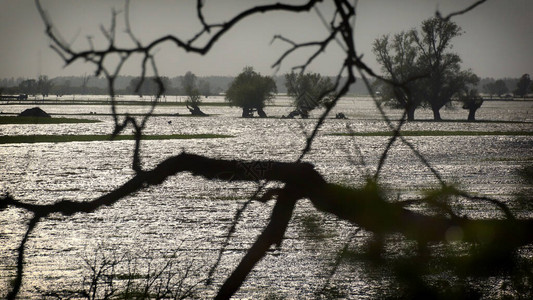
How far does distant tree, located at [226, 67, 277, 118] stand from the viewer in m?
108

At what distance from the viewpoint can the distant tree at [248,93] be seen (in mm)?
107750

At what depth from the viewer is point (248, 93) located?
110m

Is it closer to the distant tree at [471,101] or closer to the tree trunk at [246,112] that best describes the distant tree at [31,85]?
the tree trunk at [246,112]

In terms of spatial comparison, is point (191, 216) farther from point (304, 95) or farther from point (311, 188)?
point (311, 188)

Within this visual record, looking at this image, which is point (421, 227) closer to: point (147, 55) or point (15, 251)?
point (147, 55)

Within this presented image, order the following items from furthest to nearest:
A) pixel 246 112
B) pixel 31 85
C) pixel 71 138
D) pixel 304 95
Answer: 1. pixel 246 112
2. pixel 71 138
3. pixel 31 85
4. pixel 304 95

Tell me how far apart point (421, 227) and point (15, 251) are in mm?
11578

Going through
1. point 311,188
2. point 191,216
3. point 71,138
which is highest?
point 311,188

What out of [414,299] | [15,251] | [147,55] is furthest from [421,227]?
[15,251]

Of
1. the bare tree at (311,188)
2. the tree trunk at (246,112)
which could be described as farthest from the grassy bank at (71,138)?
the tree trunk at (246,112)

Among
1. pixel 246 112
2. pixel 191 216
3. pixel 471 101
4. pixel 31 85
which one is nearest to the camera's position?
pixel 31 85

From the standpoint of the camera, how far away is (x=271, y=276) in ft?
36.7

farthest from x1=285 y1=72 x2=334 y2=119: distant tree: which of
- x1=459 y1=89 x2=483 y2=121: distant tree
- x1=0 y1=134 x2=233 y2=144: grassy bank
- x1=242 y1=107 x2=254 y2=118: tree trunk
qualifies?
x1=242 y1=107 x2=254 y2=118: tree trunk

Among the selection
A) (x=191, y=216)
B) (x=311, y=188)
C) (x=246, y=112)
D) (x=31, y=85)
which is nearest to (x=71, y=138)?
(x=191, y=216)
